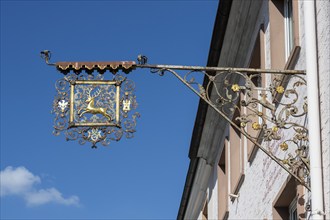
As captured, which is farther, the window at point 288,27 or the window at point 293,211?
the window at point 288,27

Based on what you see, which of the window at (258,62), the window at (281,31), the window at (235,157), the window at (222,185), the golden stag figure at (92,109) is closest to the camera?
the golden stag figure at (92,109)

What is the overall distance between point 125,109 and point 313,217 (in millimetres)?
2642

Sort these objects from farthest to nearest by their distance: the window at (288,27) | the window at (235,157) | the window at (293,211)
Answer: the window at (235,157)
the window at (288,27)
the window at (293,211)

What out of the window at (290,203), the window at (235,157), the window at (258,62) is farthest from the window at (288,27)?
the window at (235,157)

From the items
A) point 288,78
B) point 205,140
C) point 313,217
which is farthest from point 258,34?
point 205,140

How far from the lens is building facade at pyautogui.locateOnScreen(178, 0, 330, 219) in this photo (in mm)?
12061

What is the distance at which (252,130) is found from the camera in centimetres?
1816

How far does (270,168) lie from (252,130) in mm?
2576

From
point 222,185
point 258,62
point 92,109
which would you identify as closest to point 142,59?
point 92,109

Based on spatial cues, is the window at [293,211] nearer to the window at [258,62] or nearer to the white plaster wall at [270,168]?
the white plaster wall at [270,168]

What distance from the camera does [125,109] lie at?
1248 centimetres

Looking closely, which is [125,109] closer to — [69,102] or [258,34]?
[69,102]

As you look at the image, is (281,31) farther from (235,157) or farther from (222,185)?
(222,185)

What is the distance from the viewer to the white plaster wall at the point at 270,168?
11.6 meters
